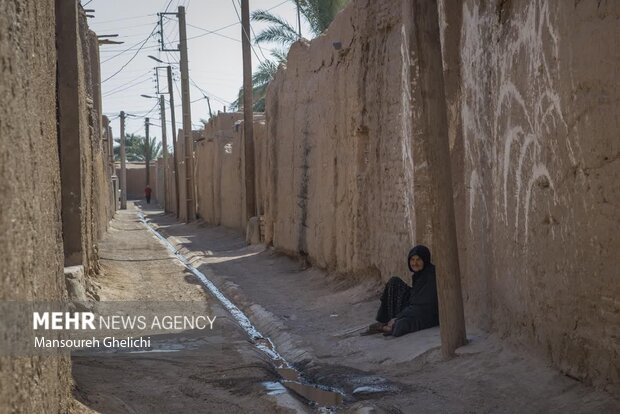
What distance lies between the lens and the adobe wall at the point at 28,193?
350 cm

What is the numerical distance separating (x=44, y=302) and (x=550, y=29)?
3.56 meters

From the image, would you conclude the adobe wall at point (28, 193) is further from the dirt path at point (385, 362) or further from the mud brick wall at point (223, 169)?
the mud brick wall at point (223, 169)

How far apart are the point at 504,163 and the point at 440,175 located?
0.49m

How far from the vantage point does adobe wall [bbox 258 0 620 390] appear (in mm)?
5379

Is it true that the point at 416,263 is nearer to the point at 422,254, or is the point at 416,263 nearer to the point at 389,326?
the point at 422,254

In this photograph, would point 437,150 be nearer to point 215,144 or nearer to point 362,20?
point 362,20

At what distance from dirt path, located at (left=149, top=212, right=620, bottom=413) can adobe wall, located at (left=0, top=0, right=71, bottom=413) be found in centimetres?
239

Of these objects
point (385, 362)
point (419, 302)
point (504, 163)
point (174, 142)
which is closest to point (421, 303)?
point (419, 302)

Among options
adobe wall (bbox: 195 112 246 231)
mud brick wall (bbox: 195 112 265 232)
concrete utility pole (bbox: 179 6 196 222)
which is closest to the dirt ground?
mud brick wall (bbox: 195 112 265 232)

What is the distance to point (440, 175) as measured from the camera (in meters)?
7.25

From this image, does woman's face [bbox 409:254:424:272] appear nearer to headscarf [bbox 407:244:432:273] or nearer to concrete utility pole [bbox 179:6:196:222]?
headscarf [bbox 407:244:432:273]

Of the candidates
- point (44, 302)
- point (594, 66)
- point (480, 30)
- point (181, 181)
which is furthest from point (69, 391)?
point (181, 181)

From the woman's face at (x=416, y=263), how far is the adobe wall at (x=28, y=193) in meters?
3.81

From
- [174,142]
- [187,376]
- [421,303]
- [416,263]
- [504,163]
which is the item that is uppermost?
[174,142]
